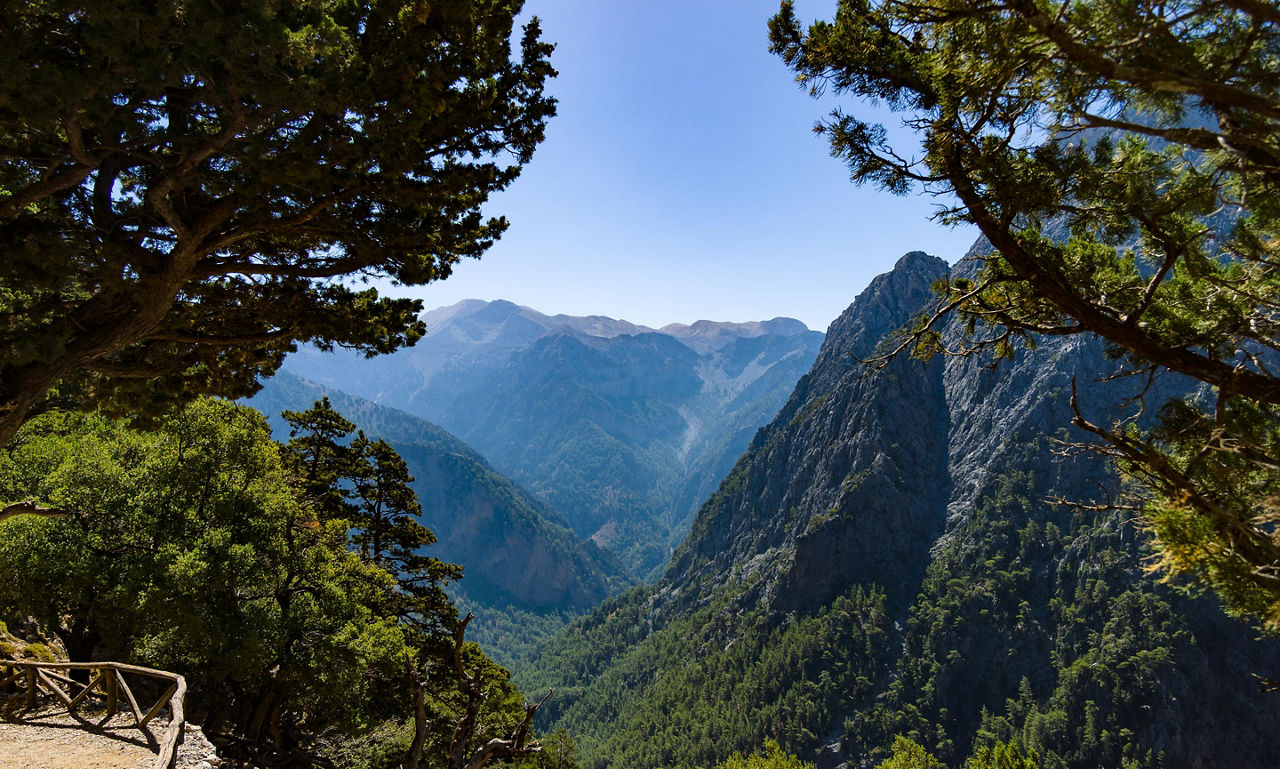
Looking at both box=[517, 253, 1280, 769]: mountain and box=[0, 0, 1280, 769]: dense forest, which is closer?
box=[0, 0, 1280, 769]: dense forest

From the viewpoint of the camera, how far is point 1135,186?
21.7 ft

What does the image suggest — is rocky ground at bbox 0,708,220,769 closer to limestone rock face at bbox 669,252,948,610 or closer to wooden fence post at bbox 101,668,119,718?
wooden fence post at bbox 101,668,119,718

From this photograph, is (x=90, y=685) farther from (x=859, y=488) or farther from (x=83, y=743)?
(x=859, y=488)

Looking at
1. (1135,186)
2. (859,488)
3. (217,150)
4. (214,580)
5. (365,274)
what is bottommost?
(859,488)

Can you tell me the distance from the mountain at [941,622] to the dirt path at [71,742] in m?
72.5

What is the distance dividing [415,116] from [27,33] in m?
3.53

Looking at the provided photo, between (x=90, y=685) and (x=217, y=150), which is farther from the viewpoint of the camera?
(x=90, y=685)

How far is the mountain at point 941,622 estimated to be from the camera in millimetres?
95625

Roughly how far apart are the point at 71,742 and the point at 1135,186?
19.0m

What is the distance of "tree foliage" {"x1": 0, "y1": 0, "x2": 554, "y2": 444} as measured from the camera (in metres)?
5.48

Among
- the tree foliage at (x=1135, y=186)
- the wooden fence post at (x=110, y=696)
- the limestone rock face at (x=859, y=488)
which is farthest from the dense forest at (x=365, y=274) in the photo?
the limestone rock face at (x=859, y=488)

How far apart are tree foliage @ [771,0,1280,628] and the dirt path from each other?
595 inches

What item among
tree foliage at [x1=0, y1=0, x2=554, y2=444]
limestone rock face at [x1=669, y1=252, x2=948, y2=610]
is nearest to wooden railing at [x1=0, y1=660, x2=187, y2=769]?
tree foliage at [x1=0, y1=0, x2=554, y2=444]

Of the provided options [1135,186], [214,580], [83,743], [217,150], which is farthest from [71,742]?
[1135,186]
